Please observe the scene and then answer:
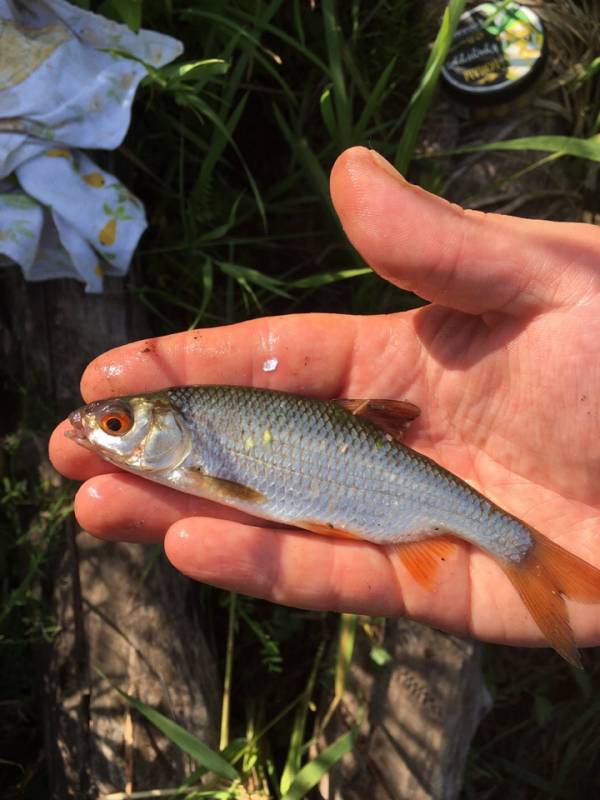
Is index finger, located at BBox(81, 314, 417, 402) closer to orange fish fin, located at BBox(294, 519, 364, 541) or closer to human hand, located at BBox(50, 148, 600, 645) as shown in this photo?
human hand, located at BBox(50, 148, 600, 645)

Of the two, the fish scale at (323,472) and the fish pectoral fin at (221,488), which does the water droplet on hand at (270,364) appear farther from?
the fish pectoral fin at (221,488)

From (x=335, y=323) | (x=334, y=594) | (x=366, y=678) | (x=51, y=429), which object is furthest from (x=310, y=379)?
(x=366, y=678)

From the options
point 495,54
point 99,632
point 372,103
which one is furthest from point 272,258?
point 99,632

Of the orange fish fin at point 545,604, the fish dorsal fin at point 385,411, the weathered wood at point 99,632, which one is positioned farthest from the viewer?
the weathered wood at point 99,632

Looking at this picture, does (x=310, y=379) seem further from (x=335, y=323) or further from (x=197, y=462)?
(x=197, y=462)

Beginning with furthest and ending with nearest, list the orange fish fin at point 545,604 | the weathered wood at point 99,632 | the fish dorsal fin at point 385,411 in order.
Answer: the weathered wood at point 99,632 → the fish dorsal fin at point 385,411 → the orange fish fin at point 545,604

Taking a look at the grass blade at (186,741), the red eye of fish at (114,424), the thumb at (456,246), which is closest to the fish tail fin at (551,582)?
the thumb at (456,246)

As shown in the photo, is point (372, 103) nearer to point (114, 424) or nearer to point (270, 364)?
point (270, 364)
